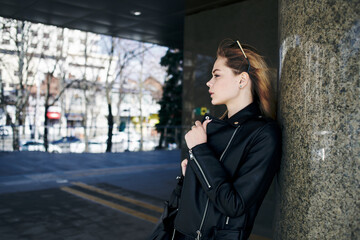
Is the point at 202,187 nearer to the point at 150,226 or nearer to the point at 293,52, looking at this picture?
the point at 293,52

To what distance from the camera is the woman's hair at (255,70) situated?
155 centimetres

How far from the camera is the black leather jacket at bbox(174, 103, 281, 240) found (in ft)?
4.46

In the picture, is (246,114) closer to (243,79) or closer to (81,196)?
(243,79)

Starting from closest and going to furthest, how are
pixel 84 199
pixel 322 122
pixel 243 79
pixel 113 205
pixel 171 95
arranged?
pixel 322 122 < pixel 243 79 < pixel 113 205 < pixel 84 199 < pixel 171 95

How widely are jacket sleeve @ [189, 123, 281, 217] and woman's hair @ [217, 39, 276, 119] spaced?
0.60 feet

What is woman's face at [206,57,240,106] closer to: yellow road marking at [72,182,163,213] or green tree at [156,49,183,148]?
yellow road marking at [72,182,163,213]

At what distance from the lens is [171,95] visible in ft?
69.8

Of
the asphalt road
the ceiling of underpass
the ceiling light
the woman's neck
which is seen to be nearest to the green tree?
the ceiling of underpass

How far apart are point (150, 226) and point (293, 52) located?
12.1ft

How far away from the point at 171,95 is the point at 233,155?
1993cm

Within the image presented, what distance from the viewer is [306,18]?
138 cm

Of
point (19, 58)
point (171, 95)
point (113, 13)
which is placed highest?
point (19, 58)

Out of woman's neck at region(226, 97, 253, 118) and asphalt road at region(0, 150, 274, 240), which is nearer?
woman's neck at region(226, 97, 253, 118)

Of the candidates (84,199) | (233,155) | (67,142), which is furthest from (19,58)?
(233,155)
